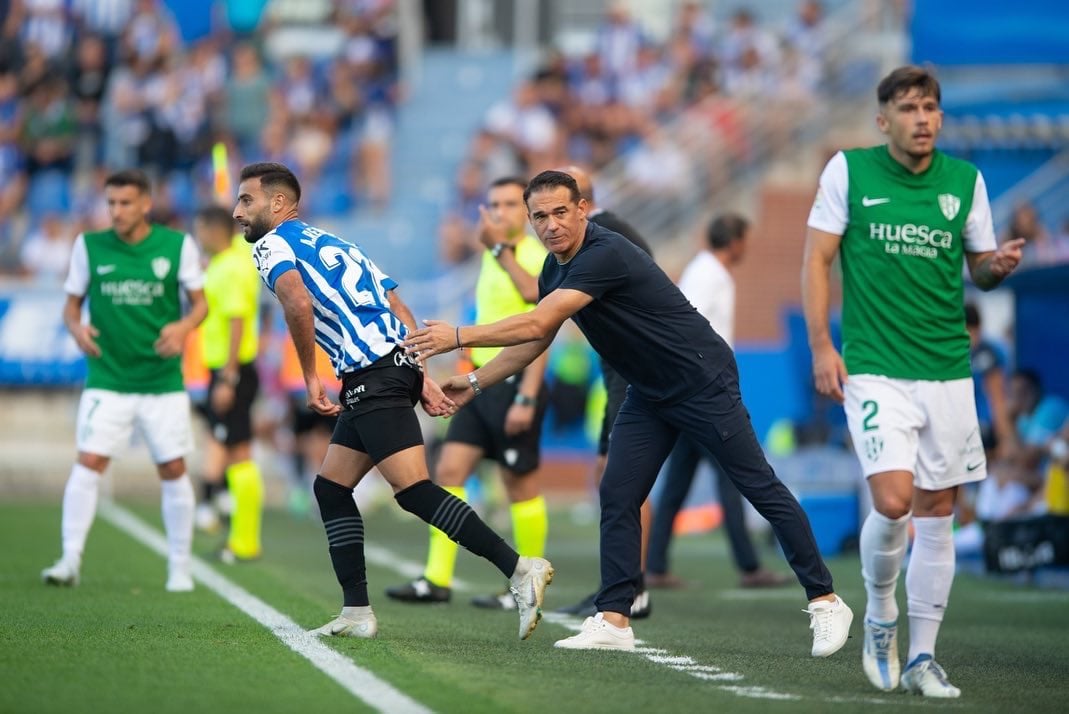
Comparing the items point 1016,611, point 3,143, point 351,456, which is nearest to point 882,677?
point 351,456

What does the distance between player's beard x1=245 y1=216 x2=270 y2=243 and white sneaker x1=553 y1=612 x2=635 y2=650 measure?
2.29 metres

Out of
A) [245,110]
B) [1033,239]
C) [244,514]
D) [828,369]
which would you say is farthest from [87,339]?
[245,110]

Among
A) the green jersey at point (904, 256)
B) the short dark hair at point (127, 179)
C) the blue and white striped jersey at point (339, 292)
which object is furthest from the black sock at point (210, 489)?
the green jersey at point (904, 256)

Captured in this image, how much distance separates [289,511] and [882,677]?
12.3m

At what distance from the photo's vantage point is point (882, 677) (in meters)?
6.61

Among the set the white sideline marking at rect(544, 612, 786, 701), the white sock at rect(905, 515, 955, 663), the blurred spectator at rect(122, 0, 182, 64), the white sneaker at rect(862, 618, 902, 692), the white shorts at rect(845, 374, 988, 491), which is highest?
the blurred spectator at rect(122, 0, 182, 64)

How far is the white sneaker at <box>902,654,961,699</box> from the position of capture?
6496 millimetres

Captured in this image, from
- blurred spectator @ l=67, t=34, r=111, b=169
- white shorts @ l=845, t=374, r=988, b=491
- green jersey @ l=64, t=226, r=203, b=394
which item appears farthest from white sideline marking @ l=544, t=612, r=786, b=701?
blurred spectator @ l=67, t=34, r=111, b=169

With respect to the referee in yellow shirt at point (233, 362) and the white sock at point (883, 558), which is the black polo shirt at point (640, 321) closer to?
the white sock at point (883, 558)

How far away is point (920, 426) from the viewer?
661 centimetres

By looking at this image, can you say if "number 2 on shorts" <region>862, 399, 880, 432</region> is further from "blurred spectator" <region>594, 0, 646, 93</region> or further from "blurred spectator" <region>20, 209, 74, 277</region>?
"blurred spectator" <region>594, 0, 646, 93</region>

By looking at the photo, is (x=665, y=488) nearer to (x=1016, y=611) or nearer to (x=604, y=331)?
(x=1016, y=611)

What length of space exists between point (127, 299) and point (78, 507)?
4.14ft

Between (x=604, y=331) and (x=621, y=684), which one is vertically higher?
(x=604, y=331)
